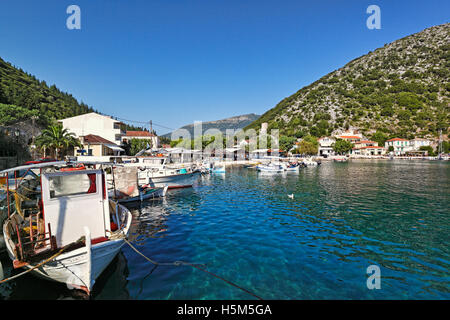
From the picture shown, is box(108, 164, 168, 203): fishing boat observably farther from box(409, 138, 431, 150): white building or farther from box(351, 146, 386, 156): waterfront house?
box(409, 138, 431, 150): white building

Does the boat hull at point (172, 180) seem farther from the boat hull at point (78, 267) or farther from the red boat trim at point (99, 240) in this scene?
the boat hull at point (78, 267)

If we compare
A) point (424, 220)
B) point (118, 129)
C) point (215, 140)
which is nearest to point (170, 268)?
point (424, 220)

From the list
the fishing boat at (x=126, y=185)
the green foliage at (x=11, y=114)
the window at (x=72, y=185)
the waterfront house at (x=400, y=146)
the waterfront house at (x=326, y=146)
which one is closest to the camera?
the window at (x=72, y=185)

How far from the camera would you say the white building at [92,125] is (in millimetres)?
55000

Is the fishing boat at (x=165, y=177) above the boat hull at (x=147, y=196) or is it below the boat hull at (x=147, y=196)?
above

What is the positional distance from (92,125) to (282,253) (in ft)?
197

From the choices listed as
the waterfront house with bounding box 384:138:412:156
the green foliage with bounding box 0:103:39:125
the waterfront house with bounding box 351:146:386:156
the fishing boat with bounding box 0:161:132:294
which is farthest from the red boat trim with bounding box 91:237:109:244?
the waterfront house with bounding box 384:138:412:156

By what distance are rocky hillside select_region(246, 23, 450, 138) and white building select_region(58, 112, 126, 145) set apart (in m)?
108

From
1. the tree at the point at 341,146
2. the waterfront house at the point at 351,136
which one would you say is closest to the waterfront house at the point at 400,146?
the waterfront house at the point at 351,136

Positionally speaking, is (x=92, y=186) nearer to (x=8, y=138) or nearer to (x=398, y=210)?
(x=398, y=210)

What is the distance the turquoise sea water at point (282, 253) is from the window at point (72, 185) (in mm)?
3103

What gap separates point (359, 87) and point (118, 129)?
176 m

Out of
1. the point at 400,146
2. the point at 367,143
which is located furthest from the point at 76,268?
the point at 400,146

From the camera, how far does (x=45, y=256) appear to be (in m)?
6.81
